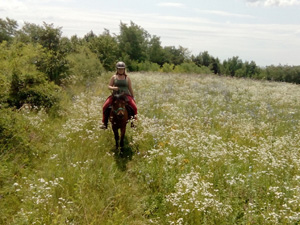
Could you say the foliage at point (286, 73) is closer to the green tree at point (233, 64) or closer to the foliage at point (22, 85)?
the green tree at point (233, 64)

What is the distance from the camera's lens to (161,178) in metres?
5.82

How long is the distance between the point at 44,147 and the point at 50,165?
4.35ft

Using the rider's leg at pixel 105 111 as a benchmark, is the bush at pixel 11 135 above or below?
below

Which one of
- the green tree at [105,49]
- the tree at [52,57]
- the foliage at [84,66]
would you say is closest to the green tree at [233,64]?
the green tree at [105,49]

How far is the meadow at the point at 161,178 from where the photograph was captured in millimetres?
4277

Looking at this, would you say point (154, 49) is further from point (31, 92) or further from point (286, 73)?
point (31, 92)

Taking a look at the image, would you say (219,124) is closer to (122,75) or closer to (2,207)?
(122,75)

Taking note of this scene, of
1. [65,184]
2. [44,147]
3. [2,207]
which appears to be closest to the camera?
[2,207]

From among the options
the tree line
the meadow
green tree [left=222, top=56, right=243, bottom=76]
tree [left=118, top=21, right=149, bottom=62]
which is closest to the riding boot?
the meadow

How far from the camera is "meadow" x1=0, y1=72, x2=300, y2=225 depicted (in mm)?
4277

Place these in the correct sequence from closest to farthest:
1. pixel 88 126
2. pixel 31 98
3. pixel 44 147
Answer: pixel 44 147 → pixel 88 126 → pixel 31 98

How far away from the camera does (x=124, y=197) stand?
518cm

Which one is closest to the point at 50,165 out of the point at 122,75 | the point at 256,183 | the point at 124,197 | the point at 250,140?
the point at 124,197

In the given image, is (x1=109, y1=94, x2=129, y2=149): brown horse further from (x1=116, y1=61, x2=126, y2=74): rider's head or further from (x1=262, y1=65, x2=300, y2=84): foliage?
(x1=262, y1=65, x2=300, y2=84): foliage
